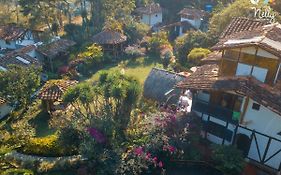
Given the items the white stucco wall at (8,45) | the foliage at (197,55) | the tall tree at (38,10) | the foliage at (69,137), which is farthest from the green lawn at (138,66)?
the foliage at (69,137)

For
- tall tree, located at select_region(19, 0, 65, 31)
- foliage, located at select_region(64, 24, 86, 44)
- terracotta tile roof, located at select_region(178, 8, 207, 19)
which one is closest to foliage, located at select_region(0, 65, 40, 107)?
tall tree, located at select_region(19, 0, 65, 31)

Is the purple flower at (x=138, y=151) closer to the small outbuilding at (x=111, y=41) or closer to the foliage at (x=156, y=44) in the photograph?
the small outbuilding at (x=111, y=41)

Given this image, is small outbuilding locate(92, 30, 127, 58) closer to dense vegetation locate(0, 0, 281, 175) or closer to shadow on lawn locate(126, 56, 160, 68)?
shadow on lawn locate(126, 56, 160, 68)

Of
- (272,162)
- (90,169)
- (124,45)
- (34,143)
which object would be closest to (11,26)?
(124,45)

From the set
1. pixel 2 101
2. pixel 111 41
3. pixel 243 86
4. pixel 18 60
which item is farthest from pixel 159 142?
pixel 111 41

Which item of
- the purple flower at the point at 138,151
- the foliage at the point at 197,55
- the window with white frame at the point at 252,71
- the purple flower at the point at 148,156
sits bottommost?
the purple flower at the point at 148,156

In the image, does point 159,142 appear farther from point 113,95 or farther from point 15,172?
point 15,172

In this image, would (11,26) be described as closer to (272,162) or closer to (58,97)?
(58,97)
